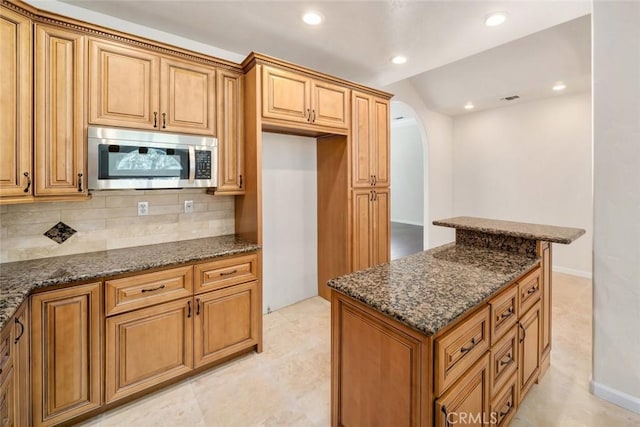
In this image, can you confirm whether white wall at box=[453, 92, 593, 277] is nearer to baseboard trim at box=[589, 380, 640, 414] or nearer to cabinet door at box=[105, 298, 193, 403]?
baseboard trim at box=[589, 380, 640, 414]

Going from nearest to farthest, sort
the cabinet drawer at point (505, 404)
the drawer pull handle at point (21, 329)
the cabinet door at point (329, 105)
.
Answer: the drawer pull handle at point (21, 329) → the cabinet drawer at point (505, 404) → the cabinet door at point (329, 105)

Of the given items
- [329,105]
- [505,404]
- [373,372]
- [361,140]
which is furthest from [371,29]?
[505,404]

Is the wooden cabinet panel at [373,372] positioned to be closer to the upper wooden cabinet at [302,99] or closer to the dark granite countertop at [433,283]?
the dark granite countertop at [433,283]

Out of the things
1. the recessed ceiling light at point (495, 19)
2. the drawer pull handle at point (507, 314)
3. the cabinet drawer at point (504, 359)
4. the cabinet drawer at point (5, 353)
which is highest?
the recessed ceiling light at point (495, 19)

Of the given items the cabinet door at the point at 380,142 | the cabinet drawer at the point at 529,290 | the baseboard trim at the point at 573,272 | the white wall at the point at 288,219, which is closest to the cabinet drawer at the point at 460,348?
the cabinet drawer at the point at 529,290

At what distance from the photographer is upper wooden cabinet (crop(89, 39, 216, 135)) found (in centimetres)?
192

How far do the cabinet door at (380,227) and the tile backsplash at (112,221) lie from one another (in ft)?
4.94

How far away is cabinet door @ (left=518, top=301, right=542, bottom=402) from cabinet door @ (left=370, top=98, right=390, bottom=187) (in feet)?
6.09

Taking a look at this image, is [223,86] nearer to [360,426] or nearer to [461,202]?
[360,426]

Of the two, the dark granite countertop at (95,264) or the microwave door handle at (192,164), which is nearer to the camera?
the dark granite countertop at (95,264)

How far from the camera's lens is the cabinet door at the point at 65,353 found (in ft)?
5.22

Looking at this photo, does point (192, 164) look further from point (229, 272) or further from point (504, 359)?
point (504, 359)

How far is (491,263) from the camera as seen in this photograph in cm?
182

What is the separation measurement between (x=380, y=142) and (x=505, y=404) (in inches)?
97.7
